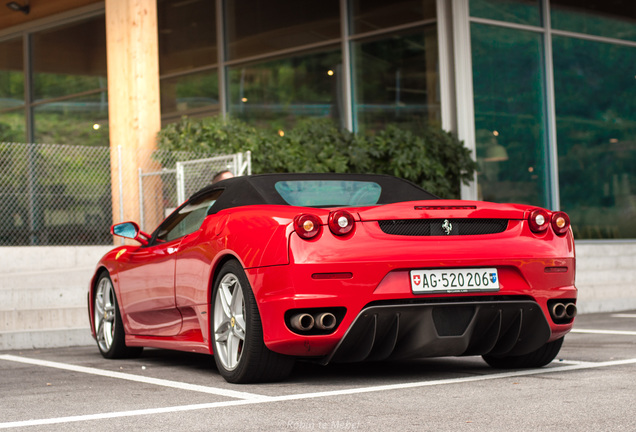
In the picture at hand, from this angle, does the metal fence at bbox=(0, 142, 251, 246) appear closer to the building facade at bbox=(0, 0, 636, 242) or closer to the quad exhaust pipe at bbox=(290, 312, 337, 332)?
the building facade at bbox=(0, 0, 636, 242)

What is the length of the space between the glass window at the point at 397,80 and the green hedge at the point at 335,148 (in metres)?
0.72

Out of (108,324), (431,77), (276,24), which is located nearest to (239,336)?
(108,324)

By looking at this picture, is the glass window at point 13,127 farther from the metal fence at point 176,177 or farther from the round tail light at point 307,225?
the round tail light at point 307,225

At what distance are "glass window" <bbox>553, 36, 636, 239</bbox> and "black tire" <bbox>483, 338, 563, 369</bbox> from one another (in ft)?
40.4

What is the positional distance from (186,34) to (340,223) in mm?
17296

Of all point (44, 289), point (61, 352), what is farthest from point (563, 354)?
point (44, 289)

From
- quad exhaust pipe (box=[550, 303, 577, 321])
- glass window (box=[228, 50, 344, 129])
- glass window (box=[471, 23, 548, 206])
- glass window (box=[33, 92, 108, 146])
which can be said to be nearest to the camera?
quad exhaust pipe (box=[550, 303, 577, 321])

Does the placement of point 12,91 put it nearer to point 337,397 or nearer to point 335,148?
point 335,148

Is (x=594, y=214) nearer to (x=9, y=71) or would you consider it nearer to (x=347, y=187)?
(x=347, y=187)

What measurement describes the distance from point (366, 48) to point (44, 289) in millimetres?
9901

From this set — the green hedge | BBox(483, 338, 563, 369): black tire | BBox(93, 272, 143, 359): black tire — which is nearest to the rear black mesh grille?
BBox(483, 338, 563, 369): black tire

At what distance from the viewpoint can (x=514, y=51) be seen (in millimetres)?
17203

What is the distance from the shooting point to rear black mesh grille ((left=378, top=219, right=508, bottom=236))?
4926 mm

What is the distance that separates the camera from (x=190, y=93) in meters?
21.4
